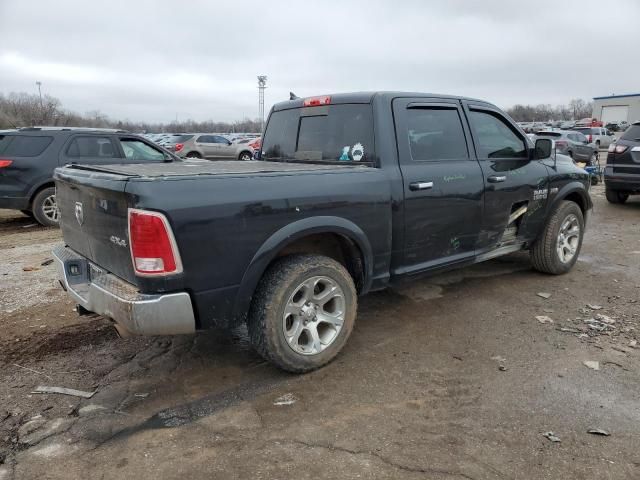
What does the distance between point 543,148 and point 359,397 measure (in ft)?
10.7

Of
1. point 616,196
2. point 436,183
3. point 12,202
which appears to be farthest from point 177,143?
point 436,183

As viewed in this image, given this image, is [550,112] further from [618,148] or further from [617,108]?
[618,148]

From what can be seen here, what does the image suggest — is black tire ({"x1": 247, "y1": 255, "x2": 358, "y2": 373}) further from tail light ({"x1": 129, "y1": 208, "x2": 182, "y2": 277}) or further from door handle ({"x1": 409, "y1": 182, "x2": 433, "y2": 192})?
door handle ({"x1": 409, "y1": 182, "x2": 433, "y2": 192})

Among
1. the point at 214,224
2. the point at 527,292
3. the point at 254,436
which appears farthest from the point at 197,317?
the point at 527,292

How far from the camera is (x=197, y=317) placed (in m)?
2.98

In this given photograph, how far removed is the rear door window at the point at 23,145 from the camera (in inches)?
335

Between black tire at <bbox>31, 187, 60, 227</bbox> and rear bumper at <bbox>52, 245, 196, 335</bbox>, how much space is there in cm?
625

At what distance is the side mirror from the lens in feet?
16.5

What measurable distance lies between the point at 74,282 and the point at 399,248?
7.70 feet

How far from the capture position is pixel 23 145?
28.2ft

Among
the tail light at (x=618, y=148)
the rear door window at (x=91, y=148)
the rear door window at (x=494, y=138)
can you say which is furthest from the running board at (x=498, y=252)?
the rear door window at (x=91, y=148)

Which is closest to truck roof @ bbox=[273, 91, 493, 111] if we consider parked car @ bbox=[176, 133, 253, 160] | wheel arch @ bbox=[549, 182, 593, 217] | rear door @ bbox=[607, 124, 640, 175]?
wheel arch @ bbox=[549, 182, 593, 217]

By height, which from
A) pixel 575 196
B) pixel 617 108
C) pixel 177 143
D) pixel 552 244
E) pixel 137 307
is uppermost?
pixel 617 108

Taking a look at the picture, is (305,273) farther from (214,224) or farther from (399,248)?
(399,248)
